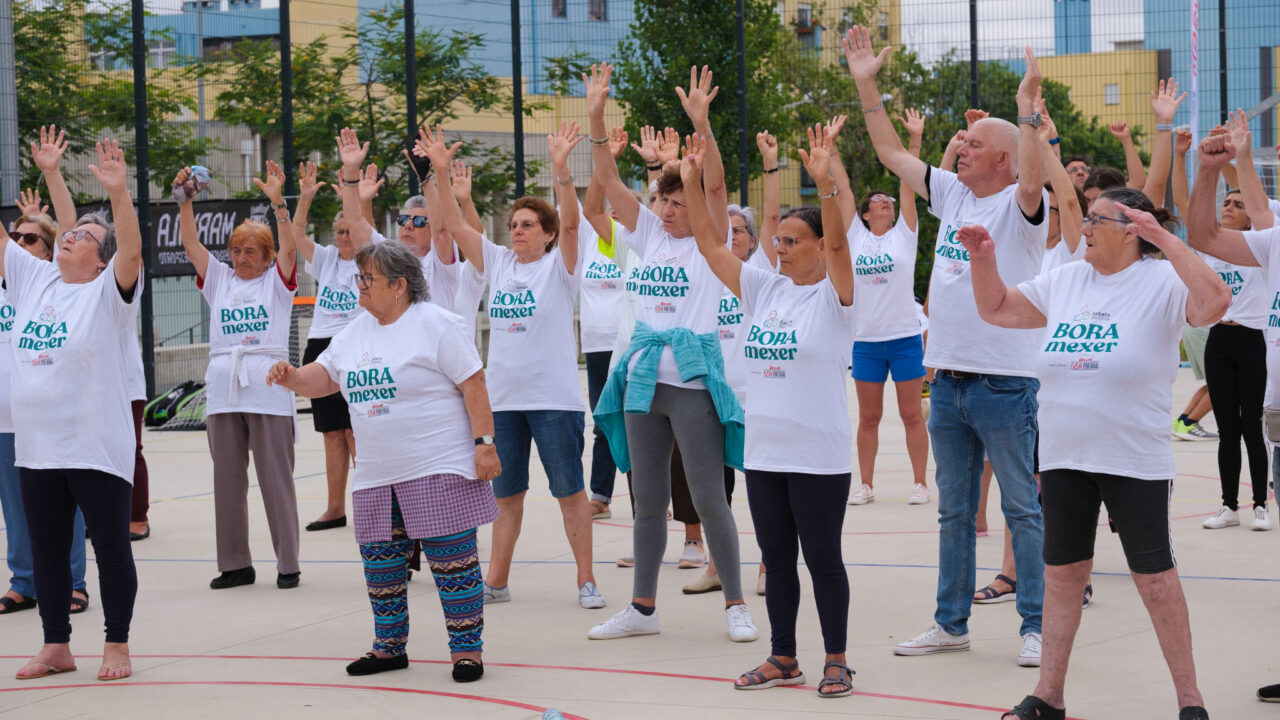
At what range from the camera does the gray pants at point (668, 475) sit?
20.1 feet

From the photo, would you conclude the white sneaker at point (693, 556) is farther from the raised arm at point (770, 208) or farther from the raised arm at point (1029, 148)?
the raised arm at point (1029, 148)

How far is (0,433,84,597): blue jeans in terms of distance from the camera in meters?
6.97

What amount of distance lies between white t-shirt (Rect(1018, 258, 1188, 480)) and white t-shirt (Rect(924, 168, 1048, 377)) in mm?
900

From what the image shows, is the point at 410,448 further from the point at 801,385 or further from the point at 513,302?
the point at 801,385

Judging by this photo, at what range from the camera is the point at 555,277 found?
6797mm

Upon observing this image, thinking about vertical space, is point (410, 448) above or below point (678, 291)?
below

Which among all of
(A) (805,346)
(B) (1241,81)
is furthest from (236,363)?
(B) (1241,81)

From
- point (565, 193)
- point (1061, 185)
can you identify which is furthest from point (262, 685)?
point (1061, 185)

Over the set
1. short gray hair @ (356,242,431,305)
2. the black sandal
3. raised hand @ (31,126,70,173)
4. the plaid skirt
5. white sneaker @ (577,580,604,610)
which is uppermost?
raised hand @ (31,126,70,173)

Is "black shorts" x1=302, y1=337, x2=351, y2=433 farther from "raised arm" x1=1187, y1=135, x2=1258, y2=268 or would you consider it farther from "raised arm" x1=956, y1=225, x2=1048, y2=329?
"raised arm" x1=1187, y1=135, x2=1258, y2=268

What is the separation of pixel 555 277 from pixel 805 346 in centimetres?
189

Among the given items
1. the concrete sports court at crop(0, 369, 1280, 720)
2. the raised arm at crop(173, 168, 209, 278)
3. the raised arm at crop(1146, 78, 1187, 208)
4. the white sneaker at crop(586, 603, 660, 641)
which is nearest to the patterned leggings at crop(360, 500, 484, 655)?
the concrete sports court at crop(0, 369, 1280, 720)

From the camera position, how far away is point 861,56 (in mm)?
5859

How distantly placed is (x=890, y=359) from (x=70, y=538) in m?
5.19
